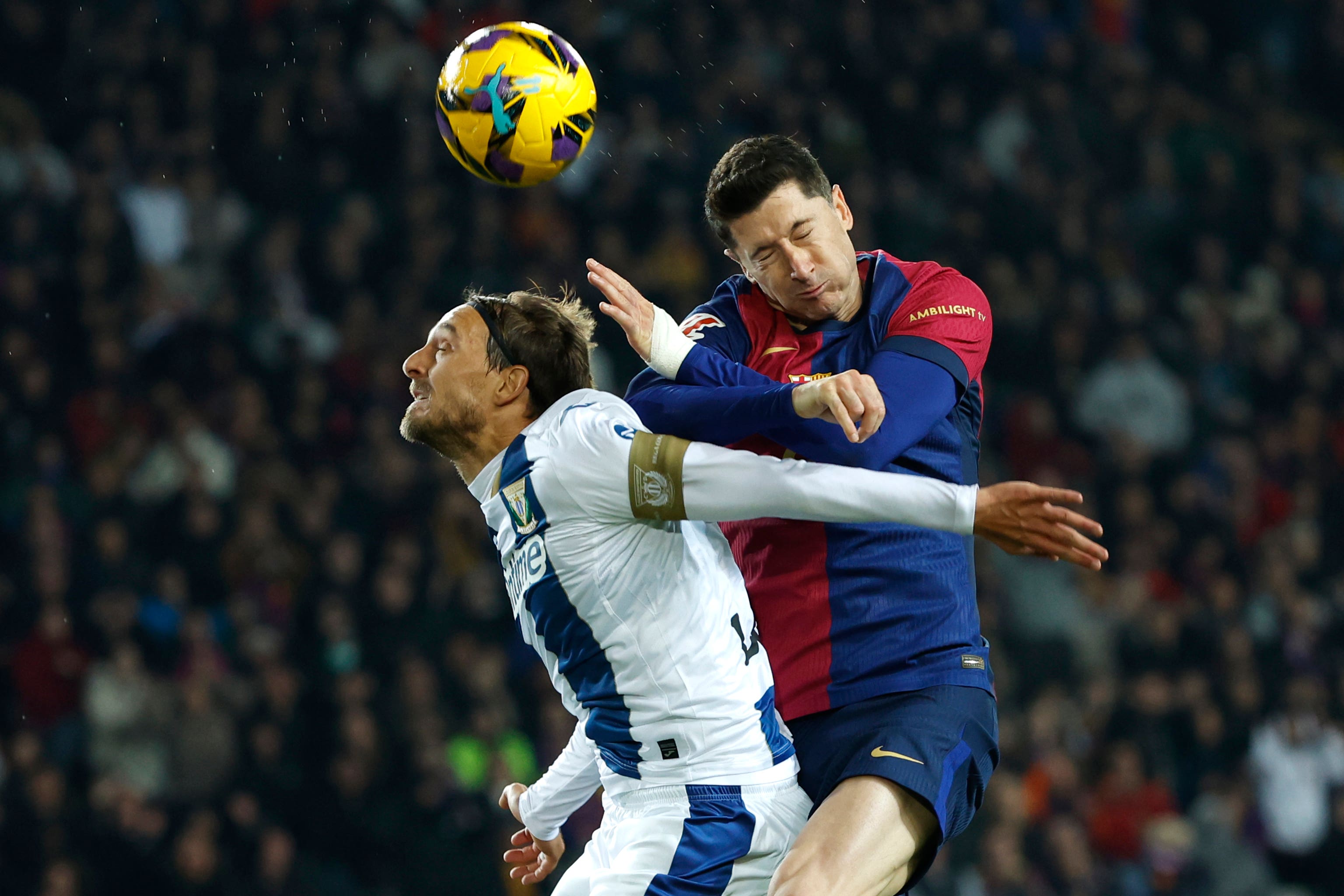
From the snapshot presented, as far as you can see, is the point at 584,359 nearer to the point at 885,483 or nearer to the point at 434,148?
the point at 885,483

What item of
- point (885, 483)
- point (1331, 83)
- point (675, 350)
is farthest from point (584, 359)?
point (1331, 83)

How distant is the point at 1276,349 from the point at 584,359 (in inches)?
355

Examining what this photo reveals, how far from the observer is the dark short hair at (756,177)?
3.96m

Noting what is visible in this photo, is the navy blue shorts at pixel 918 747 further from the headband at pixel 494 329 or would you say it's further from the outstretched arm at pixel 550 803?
the headband at pixel 494 329

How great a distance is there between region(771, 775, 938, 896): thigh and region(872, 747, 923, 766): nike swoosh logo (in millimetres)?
56

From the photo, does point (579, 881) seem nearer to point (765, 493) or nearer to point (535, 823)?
point (535, 823)

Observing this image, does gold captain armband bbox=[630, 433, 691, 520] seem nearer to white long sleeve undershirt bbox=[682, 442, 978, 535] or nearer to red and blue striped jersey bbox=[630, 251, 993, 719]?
white long sleeve undershirt bbox=[682, 442, 978, 535]

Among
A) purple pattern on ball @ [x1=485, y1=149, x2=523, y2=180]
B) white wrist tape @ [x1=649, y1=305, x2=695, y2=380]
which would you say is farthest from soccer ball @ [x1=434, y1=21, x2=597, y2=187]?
white wrist tape @ [x1=649, y1=305, x2=695, y2=380]

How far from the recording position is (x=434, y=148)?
435 inches

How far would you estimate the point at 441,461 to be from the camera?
9539 mm

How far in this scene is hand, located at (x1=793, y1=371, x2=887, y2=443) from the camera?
3297 mm

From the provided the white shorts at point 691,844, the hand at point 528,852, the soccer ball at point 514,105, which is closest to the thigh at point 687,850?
the white shorts at point 691,844

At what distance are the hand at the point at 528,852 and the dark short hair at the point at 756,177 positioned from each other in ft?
5.74

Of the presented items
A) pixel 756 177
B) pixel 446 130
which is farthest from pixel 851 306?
pixel 446 130
